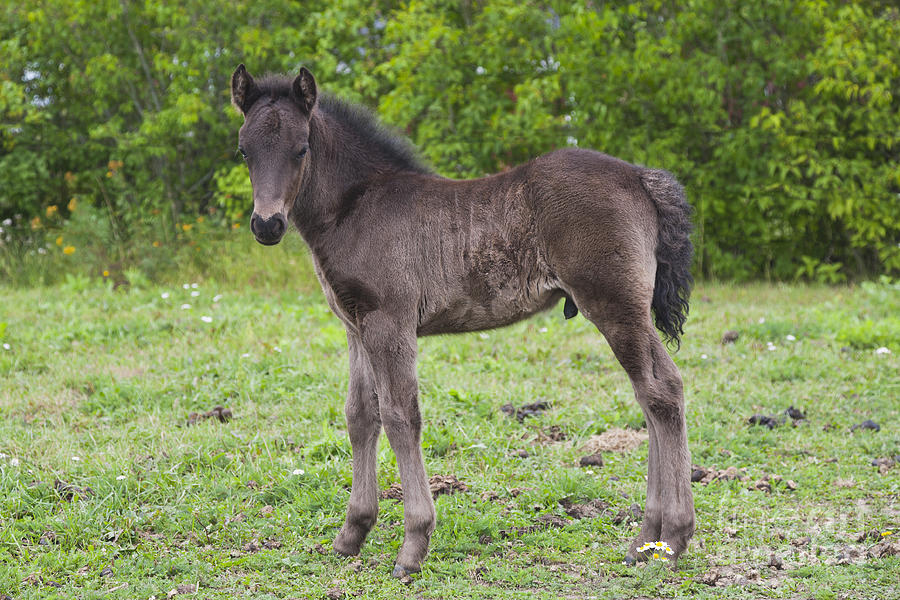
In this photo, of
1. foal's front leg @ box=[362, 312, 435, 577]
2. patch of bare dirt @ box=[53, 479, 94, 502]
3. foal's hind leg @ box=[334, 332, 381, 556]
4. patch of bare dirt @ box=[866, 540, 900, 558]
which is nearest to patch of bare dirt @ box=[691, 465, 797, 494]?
patch of bare dirt @ box=[866, 540, 900, 558]

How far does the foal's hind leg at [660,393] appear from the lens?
4.04 m

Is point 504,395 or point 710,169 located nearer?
point 504,395

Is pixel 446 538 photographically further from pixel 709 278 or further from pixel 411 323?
pixel 709 278

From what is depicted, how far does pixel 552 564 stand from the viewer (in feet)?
13.5

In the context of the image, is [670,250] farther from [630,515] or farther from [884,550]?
[884,550]

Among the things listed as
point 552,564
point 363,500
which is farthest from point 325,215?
point 552,564

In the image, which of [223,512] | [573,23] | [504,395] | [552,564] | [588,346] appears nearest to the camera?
[552,564]

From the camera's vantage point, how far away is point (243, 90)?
4133mm

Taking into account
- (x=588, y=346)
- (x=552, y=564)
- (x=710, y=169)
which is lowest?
(x=552, y=564)

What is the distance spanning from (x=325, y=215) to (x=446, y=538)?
171cm

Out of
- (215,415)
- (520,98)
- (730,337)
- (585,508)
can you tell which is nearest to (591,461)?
(585,508)

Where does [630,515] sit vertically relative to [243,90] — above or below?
below

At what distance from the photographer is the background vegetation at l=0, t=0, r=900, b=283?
1091cm

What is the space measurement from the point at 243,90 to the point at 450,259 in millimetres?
1260
